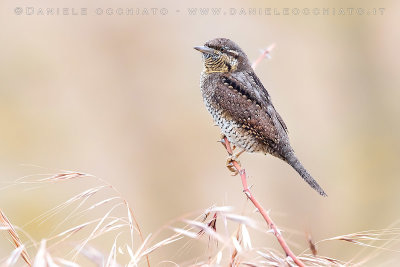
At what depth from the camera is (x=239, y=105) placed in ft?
12.0

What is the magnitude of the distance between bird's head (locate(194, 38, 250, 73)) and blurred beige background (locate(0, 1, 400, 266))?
3.82m

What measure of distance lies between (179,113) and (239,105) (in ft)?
14.5

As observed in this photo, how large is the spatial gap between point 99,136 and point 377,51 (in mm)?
4789

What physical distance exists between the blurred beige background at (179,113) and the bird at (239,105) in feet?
12.4

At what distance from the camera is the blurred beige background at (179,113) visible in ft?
24.9

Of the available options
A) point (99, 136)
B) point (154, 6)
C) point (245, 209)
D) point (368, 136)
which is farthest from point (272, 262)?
point (368, 136)

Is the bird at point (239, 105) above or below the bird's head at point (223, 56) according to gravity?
below

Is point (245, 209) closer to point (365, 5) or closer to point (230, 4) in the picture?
point (230, 4)

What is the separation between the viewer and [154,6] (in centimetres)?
806

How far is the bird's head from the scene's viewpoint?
358 cm

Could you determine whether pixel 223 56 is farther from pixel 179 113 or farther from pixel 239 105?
pixel 179 113

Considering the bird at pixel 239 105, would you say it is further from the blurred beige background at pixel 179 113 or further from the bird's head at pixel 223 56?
the blurred beige background at pixel 179 113

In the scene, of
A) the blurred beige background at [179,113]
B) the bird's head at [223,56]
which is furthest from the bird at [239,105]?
the blurred beige background at [179,113]

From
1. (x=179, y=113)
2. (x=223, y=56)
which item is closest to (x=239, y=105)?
(x=223, y=56)
